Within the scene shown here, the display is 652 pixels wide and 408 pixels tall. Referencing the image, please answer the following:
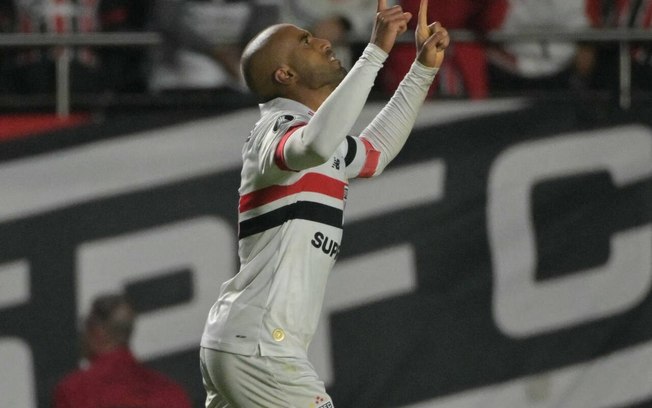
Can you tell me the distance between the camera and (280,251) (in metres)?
3.28

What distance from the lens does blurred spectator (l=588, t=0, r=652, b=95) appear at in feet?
19.0

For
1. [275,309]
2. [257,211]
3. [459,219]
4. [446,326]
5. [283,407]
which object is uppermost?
[257,211]

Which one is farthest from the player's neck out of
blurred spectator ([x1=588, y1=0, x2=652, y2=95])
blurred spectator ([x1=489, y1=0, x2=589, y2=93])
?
blurred spectator ([x1=588, y1=0, x2=652, y2=95])

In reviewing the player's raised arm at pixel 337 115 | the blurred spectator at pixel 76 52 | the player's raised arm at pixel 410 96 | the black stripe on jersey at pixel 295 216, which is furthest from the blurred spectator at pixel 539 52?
the player's raised arm at pixel 337 115

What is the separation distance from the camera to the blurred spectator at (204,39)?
5691 mm

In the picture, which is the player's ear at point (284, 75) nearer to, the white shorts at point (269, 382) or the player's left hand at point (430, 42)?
the player's left hand at point (430, 42)

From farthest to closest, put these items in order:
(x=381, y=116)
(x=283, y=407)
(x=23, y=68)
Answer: (x=23, y=68) < (x=381, y=116) < (x=283, y=407)

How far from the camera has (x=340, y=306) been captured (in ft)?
18.4

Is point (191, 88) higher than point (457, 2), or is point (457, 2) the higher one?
point (457, 2)

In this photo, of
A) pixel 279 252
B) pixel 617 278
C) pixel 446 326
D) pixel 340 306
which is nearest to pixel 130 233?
pixel 340 306

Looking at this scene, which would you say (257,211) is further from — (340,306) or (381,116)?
(340,306)

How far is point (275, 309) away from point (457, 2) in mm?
2842

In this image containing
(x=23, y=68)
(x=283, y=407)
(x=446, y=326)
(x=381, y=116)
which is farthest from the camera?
(x=23, y=68)

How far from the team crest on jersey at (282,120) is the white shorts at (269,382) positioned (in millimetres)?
592
